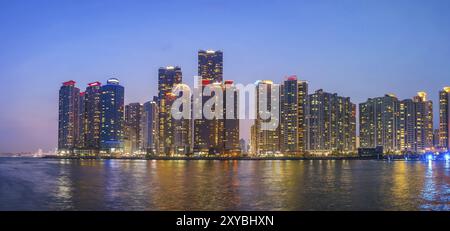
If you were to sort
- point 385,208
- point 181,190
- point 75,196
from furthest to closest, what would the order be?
point 181,190 → point 75,196 → point 385,208

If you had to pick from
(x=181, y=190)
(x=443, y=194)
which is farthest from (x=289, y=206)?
(x=443, y=194)

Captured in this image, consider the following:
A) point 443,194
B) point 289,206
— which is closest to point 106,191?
point 289,206

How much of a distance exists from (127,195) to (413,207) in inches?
859

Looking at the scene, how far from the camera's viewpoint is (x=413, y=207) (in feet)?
96.8

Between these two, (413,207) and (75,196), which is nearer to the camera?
(413,207)

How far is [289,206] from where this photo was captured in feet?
98.4
